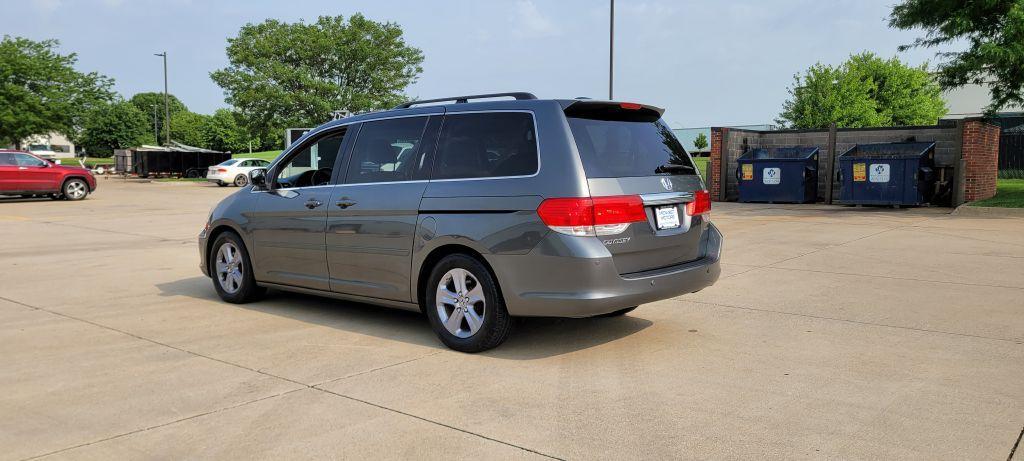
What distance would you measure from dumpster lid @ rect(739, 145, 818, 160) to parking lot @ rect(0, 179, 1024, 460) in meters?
13.6

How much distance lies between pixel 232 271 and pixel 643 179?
13.4 ft

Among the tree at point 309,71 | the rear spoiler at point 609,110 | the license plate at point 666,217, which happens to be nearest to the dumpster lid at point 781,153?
the rear spoiler at point 609,110

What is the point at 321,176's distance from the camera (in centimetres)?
662

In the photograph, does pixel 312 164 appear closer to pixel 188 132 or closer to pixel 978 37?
pixel 978 37

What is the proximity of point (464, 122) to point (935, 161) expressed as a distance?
18.4m

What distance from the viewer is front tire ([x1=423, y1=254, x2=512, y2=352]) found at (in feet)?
17.0

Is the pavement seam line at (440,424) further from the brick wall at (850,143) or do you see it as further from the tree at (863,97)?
the tree at (863,97)

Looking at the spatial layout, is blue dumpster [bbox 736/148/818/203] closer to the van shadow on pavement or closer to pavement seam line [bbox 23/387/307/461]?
the van shadow on pavement

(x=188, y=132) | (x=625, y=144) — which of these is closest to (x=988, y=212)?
(x=625, y=144)

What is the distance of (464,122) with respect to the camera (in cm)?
564

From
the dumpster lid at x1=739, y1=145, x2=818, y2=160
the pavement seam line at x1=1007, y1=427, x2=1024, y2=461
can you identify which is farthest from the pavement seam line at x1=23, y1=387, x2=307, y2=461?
the dumpster lid at x1=739, y1=145, x2=818, y2=160

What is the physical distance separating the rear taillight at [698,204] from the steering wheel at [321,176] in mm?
2935

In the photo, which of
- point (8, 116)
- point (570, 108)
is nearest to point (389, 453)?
point (570, 108)

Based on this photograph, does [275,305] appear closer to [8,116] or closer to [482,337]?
[482,337]
